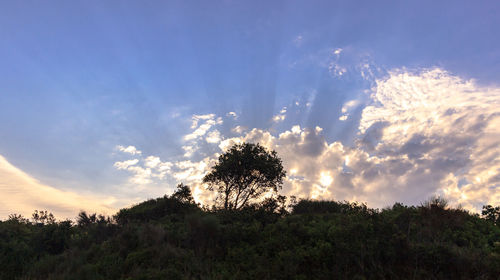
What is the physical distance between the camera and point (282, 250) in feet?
41.9

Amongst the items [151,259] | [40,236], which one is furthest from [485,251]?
[40,236]

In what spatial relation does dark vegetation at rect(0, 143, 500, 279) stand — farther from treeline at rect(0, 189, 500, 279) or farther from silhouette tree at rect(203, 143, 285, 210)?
silhouette tree at rect(203, 143, 285, 210)

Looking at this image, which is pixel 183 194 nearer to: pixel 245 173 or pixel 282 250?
pixel 245 173

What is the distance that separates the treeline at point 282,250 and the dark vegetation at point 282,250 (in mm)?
39

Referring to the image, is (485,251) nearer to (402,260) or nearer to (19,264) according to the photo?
(402,260)

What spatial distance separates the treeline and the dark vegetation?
0.04m

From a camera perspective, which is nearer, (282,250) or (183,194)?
(282,250)

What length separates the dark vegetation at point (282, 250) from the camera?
10.8m

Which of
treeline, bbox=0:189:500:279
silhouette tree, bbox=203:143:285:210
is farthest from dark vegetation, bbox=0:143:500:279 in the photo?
silhouette tree, bbox=203:143:285:210

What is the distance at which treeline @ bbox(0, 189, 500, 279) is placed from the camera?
10766 millimetres

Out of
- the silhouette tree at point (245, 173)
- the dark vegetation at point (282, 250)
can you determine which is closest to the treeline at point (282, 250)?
the dark vegetation at point (282, 250)

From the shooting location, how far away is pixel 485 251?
37.1 ft

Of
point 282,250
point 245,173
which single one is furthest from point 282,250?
point 245,173

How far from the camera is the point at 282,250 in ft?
41.9
